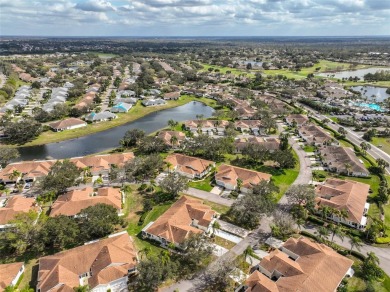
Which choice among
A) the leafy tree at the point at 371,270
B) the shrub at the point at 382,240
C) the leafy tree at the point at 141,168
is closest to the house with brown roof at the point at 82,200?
the leafy tree at the point at 141,168

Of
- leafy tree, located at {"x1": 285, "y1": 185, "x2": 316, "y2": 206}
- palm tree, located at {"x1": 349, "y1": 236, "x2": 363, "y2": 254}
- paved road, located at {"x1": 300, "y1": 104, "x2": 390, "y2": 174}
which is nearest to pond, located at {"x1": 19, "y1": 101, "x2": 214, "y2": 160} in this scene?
paved road, located at {"x1": 300, "y1": 104, "x2": 390, "y2": 174}

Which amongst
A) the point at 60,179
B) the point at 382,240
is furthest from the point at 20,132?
the point at 382,240

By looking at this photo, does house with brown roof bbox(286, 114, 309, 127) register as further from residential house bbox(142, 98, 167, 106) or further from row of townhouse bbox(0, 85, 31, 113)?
row of townhouse bbox(0, 85, 31, 113)

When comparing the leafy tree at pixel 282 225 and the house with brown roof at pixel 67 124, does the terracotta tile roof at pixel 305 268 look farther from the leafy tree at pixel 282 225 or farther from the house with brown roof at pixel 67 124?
the house with brown roof at pixel 67 124

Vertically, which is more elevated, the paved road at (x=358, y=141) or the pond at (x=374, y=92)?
the pond at (x=374, y=92)

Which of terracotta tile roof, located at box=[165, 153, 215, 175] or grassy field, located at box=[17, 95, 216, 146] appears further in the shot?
grassy field, located at box=[17, 95, 216, 146]

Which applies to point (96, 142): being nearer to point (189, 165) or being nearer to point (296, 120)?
point (189, 165)

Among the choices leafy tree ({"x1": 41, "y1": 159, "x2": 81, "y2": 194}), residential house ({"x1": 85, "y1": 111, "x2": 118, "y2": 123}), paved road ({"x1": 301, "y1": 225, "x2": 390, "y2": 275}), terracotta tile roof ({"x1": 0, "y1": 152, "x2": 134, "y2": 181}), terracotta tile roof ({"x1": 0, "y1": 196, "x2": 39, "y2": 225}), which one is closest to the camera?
paved road ({"x1": 301, "y1": 225, "x2": 390, "y2": 275})
